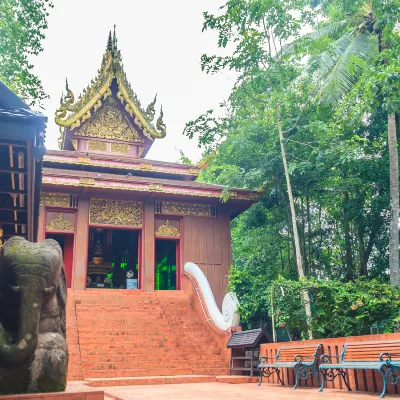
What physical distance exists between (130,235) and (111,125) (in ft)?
16.1

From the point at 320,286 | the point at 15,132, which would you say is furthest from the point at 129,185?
the point at 15,132

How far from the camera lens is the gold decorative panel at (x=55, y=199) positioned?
13.8m

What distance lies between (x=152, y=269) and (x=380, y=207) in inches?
275

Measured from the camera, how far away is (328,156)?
12.6m

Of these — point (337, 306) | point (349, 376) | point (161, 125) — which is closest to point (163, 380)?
point (349, 376)

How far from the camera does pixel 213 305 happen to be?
38.5ft

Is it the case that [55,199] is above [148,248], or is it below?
above

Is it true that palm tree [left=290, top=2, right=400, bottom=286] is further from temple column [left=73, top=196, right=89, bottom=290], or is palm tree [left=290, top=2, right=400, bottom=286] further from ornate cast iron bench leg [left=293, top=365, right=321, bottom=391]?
temple column [left=73, top=196, right=89, bottom=290]

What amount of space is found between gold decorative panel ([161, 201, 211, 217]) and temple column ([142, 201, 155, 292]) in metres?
0.47

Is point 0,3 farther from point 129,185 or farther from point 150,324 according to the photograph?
point 150,324

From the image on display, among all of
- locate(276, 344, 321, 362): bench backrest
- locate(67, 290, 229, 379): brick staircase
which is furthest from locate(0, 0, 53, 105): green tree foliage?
locate(276, 344, 321, 362): bench backrest

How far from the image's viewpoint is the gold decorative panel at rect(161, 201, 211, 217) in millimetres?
15008

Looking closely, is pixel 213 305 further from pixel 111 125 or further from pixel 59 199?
pixel 111 125

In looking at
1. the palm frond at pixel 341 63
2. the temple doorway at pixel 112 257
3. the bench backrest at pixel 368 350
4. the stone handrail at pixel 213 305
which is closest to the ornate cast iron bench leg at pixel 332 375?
the bench backrest at pixel 368 350
